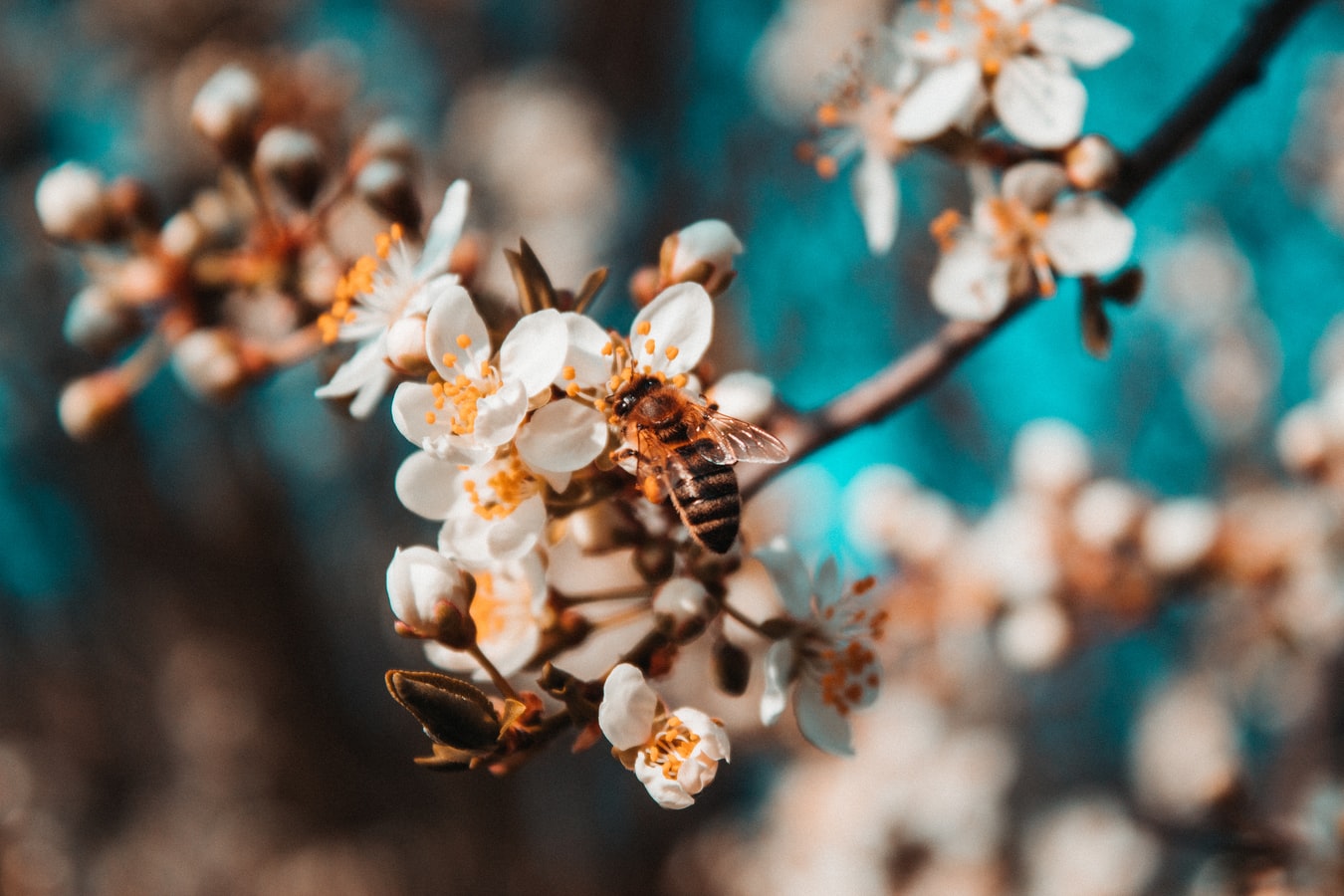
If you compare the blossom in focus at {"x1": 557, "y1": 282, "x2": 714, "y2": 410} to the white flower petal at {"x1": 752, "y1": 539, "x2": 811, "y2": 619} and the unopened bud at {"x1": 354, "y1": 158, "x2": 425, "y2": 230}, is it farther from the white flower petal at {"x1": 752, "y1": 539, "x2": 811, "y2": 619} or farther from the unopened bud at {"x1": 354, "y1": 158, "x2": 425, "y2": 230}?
the unopened bud at {"x1": 354, "y1": 158, "x2": 425, "y2": 230}

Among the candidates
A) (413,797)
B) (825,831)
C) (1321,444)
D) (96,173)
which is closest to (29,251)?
(413,797)

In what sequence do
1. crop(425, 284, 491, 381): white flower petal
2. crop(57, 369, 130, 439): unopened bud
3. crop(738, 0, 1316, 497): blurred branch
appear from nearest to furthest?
crop(425, 284, 491, 381): white flower petal, crop(738, 0, 1316, 497): blurred branch, crop(57, 369, 130, 439): unopened bud

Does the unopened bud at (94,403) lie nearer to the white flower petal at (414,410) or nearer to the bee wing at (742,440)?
the white flower petal at (414,410)

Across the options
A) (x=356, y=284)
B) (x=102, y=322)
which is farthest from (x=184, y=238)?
(x=356, y=284)

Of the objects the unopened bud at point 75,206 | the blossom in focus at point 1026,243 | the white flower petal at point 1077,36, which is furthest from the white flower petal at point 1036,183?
the unopened bud at point 75,206

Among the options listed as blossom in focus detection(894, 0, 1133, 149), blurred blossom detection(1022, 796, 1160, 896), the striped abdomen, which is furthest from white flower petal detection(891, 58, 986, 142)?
blurred blossom detection(1022, 796, 1160, 896)

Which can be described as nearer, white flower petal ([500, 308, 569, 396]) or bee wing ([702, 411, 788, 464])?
white flower petal ([500, 308, 569, 396])

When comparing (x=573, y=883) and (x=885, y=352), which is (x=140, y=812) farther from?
(x=885, y=352)
